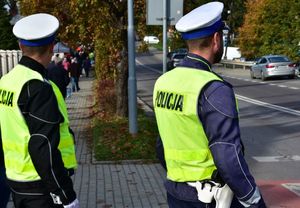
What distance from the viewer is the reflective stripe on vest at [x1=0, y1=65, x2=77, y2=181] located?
9.89 feet

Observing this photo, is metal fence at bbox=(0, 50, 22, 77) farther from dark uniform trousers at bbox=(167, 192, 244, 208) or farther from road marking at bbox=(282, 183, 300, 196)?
dark uniform trousers at bbox=(167, 192, 244, 208)

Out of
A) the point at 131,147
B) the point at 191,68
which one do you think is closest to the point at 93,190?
the point at 131,147

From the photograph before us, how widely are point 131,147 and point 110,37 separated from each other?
13.1ft

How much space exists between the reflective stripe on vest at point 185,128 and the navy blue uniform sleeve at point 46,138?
0.58m

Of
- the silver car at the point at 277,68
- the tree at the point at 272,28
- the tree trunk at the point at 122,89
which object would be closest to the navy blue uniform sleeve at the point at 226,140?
the tree trunk at the point at 122,89

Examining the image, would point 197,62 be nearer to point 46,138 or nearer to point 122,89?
A: point 46,138

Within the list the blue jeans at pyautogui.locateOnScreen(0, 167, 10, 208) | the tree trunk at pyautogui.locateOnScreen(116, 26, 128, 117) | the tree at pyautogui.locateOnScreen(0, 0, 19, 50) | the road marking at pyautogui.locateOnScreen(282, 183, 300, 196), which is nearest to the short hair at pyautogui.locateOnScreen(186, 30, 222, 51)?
the blue jeans at pyautogui.locateOnScreen(0, 167, 10, 208)

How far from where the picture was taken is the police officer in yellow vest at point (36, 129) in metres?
2.90

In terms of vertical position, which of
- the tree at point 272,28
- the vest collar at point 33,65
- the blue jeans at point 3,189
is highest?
the vest collar at point 33,65

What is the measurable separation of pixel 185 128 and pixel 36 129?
2.66 ft

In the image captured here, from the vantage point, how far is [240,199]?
8.55 feet

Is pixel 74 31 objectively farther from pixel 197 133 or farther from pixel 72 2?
pixel 197 133

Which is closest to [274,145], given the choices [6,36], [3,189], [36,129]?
[3,189]

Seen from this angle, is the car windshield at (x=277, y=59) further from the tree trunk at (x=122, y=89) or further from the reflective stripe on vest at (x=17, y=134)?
the reflective stripe on vest at (x=17, y=134)
